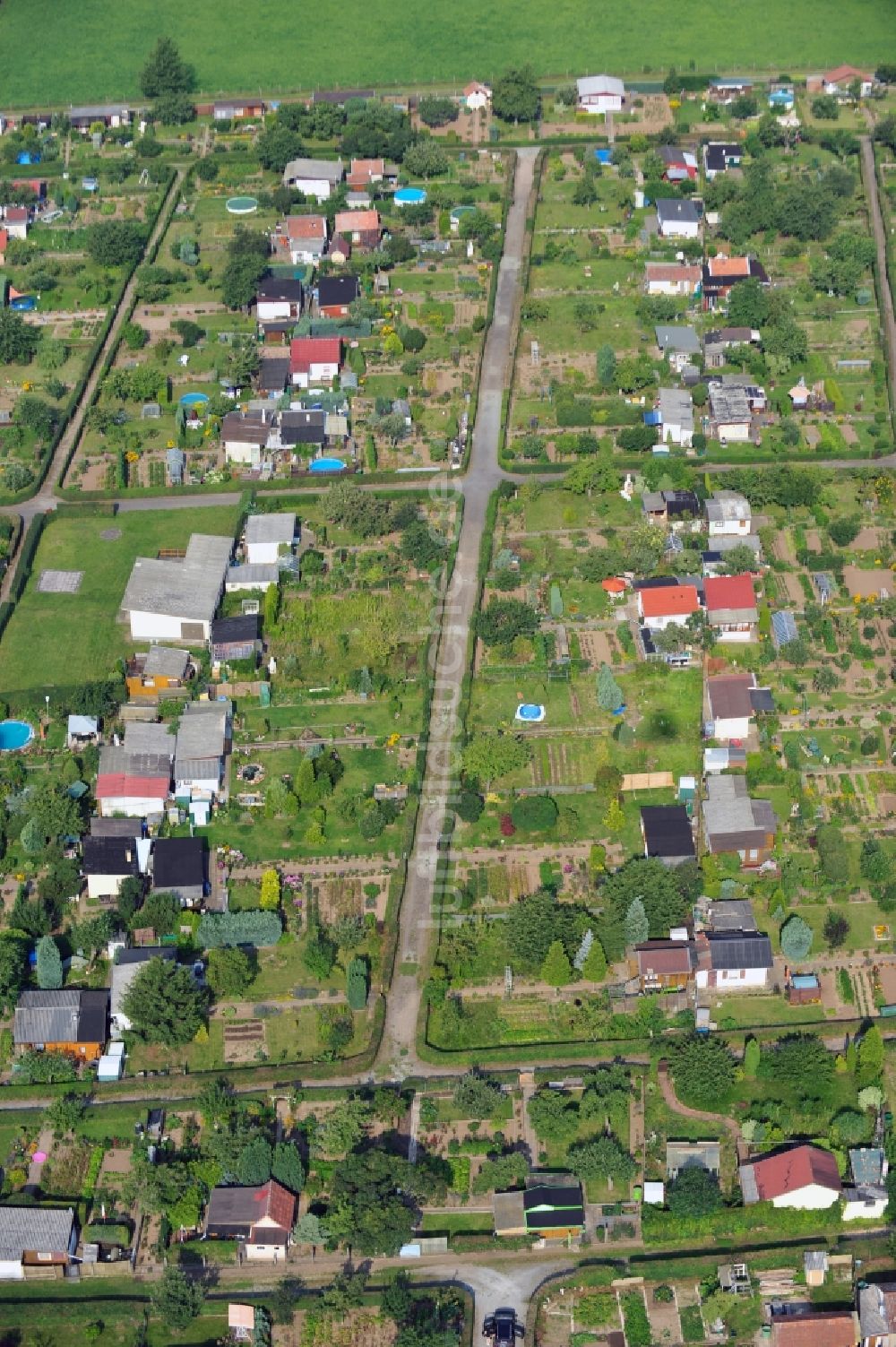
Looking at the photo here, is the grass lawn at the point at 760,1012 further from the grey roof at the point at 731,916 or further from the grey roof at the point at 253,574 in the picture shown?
the grey roof at the point at 253,574

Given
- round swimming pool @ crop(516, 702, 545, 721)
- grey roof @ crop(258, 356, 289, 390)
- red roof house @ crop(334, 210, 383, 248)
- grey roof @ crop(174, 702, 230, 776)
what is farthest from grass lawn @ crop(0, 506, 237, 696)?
red roof house @ crop(334, 210, 383, 248)

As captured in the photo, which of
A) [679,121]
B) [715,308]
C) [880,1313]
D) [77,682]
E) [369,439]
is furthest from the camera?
[679,121]

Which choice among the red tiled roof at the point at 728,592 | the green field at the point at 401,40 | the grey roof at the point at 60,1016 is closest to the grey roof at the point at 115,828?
the grey roof at the point at 60,1016

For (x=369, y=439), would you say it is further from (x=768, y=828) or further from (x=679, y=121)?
(x=679, y=121)

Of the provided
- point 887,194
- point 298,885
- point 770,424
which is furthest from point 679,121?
point 298,885

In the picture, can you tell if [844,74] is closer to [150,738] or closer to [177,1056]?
[150,738]

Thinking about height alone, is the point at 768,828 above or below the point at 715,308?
below

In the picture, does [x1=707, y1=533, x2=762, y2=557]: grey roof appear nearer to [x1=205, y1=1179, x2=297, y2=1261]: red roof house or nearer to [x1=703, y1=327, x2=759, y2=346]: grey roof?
[x1=703, y1=327, x2=759, y2=346]: grey roof
